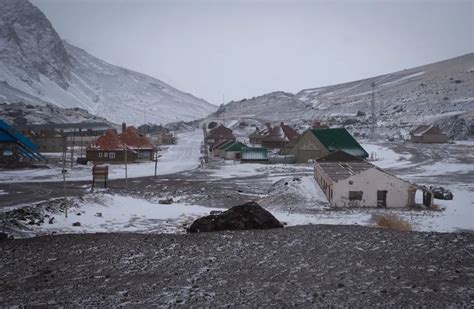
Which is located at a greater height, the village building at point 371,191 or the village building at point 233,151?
the village building at point 233,151

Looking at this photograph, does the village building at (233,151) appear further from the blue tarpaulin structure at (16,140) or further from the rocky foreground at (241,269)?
the rocky foreground at (241,269)

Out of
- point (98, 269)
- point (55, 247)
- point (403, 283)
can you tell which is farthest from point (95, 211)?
point (403, 283)

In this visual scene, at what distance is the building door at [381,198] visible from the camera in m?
28.3

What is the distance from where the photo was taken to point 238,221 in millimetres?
14422

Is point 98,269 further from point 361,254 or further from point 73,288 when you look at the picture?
point 361,254

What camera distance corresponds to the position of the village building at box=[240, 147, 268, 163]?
2400 inches

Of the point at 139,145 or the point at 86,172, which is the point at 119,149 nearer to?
the point at 139,145

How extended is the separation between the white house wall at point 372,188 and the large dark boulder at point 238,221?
14.5 m

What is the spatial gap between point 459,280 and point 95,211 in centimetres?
1485

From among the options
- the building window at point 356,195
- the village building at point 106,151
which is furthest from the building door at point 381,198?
the village building at point 106,151

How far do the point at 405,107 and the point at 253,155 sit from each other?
8607 cm

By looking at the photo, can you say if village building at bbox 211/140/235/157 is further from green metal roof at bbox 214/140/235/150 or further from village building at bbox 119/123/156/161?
village building at bbox 119/123/156/161

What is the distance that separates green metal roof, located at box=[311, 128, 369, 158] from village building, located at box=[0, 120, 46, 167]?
40.9m

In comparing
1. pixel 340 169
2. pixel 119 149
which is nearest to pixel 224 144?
pixel 119 149
